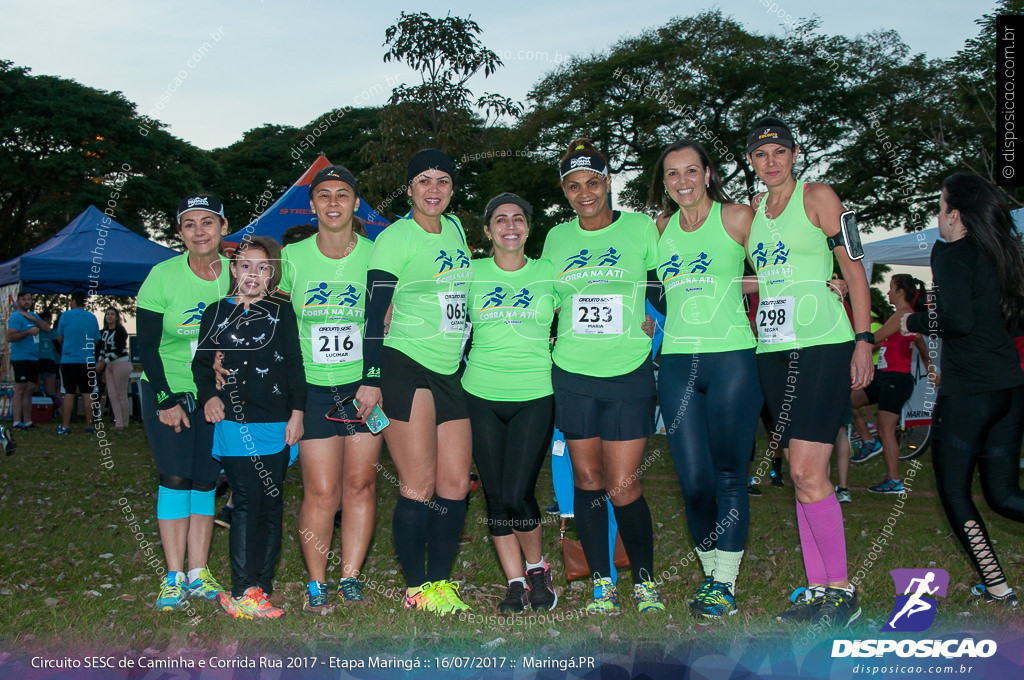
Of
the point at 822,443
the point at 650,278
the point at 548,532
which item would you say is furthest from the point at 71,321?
the point at 822,443

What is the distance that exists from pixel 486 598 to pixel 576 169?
2275mm

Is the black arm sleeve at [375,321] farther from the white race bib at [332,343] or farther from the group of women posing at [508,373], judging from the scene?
the white race bib at [332,343]

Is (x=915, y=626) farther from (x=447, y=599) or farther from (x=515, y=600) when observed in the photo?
(x=447, y=599)

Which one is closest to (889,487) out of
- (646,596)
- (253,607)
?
(646,596)

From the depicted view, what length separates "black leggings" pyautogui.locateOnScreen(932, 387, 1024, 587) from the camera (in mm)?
3816

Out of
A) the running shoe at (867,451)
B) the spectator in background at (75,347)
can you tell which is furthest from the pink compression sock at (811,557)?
the spectator in background at (75,347)

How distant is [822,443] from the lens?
142 inches

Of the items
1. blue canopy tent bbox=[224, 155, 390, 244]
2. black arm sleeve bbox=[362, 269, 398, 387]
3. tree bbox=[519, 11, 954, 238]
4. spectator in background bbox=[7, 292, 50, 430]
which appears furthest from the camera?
tree bbox=[519, 11, 954, 238]

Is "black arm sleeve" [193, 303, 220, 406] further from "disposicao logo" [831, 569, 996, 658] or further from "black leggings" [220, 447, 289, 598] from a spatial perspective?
"disposicao logo" [831, 569, 996, 658]

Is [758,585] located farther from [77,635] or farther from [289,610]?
[77,635]

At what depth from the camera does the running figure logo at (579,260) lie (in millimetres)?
3984

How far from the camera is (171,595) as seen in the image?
4.18 meters

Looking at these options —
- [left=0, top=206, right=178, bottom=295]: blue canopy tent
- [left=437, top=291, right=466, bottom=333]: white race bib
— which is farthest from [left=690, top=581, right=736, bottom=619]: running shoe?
[left=0, top=206, right=178, bottom=295]: blue canopy tent

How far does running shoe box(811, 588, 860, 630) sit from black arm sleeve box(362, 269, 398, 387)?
7.22 ft
